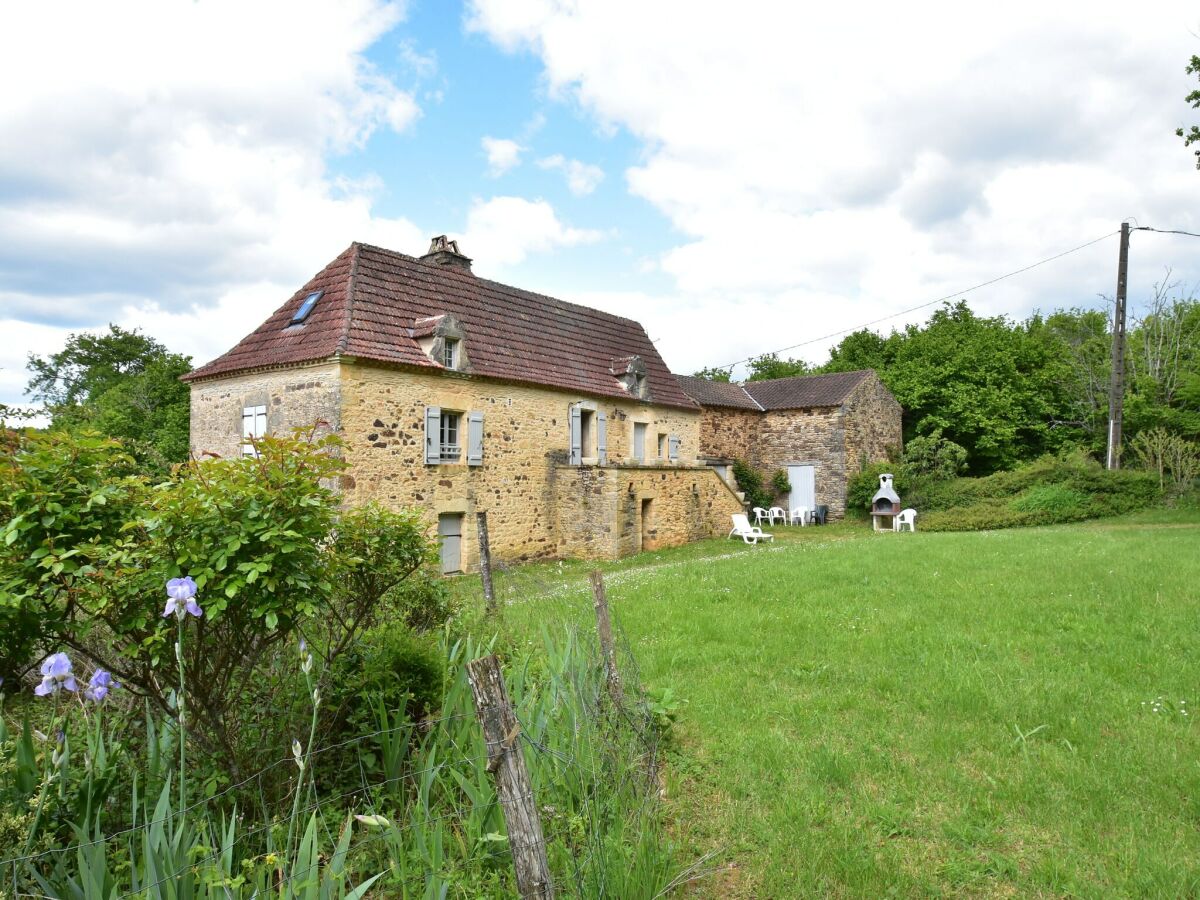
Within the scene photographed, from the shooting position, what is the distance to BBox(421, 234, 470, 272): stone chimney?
19281 mm

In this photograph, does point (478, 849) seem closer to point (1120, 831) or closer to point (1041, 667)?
point (1120, 831)

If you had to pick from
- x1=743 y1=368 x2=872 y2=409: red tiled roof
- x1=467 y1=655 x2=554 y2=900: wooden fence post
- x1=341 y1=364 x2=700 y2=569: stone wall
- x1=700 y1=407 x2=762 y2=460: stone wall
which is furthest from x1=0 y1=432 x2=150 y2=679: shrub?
x1=743 y1=368 x2=872 y2=409: red tiled roof

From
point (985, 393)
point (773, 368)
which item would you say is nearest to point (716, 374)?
point (773, 368)

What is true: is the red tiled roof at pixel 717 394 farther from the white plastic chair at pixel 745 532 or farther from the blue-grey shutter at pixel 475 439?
the blue-grey shutter at pixel 475 439

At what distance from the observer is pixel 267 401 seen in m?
14.8

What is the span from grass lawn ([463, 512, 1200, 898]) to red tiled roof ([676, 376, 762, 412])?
1744cm

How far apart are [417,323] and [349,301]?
4.87ft

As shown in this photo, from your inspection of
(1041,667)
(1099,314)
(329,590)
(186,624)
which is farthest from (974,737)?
(1099,314)

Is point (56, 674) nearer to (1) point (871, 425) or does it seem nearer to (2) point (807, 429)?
(2) point (807, 429)

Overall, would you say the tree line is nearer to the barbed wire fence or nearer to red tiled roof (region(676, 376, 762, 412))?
red tiled roof (region(676, 376, 762, 412))

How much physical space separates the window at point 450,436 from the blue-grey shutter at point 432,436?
0.34 metres

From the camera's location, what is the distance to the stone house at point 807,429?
26.1 metres

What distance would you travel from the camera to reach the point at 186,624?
3.21 metres

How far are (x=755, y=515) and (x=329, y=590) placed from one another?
A: 24.6 metres
